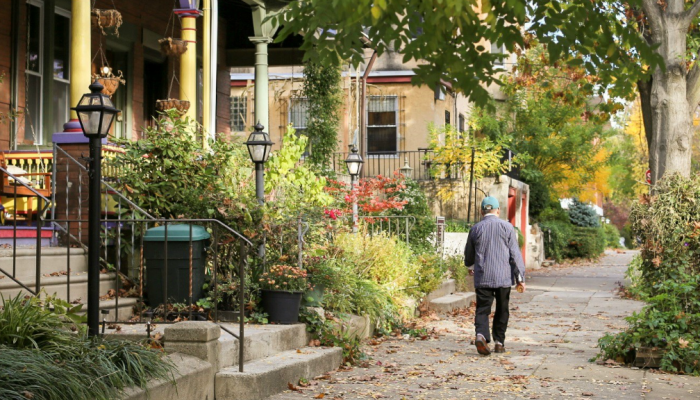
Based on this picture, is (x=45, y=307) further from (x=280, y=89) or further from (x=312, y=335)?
(x=280, y=89)

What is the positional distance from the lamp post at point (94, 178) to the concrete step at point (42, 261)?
6.72 ft

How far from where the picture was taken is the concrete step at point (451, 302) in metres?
14.6

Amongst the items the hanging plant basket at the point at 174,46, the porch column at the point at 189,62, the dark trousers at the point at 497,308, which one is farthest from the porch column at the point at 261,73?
the dark trousers at the point at 497,308

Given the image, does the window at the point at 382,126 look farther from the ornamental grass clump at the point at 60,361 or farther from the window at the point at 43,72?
the ornamental grass clump at the point at 60,361

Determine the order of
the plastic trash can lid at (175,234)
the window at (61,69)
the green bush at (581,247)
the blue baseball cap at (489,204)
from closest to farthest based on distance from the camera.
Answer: the plastic trash can lid at (175,234)
the blue baseball cap at (489,204)
the window at (61,69)
the green bush at (581,247)

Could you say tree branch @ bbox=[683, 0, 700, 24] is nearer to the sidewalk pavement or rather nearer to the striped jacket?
the striped jacket

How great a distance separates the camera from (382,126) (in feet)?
93.1

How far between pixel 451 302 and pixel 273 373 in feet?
25.1

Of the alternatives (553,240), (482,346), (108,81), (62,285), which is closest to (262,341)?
(62,285)

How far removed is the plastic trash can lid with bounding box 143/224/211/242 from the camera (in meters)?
9.16

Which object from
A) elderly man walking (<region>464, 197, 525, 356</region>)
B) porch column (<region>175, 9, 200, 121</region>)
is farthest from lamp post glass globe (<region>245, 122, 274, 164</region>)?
porch column (<region>175, 9, 200, 121</region>)

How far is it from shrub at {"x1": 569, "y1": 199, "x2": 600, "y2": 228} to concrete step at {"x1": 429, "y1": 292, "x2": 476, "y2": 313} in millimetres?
24752

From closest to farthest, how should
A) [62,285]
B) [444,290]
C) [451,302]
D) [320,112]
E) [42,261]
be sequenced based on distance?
1. [62,285]
2. [42,261]
3. [451,302]
4. [444,290]
5. [320,112]

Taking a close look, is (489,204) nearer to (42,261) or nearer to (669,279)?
(669,279)
